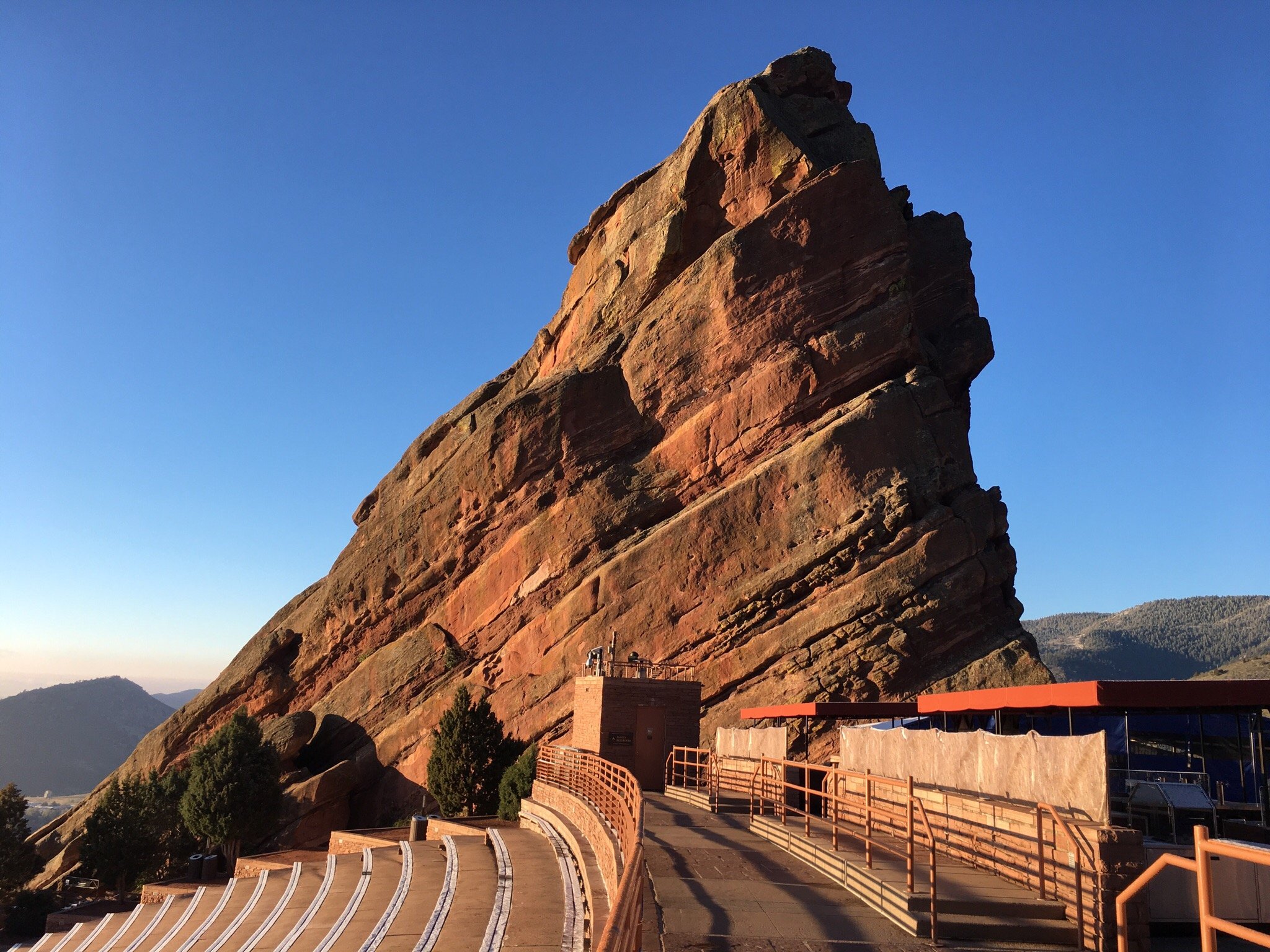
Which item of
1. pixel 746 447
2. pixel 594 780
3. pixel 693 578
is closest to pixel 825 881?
pixel 594 780

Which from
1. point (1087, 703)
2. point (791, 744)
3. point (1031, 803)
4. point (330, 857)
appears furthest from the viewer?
point (791, 744)

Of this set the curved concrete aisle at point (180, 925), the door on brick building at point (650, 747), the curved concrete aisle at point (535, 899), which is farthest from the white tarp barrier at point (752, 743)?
the curved concrete aisle at point (180, 925)

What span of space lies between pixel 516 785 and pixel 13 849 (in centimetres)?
2614

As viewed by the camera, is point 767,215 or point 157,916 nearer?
point 157,916

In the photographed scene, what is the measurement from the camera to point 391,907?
18859mm

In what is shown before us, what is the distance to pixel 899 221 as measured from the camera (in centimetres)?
4469

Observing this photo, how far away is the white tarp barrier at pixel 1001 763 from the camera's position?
10125 millimetres

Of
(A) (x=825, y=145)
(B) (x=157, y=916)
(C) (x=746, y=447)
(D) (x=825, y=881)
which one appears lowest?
(B) (x=157, y=916)

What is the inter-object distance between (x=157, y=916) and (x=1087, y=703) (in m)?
28.1

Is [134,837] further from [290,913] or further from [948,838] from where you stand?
[948,838]

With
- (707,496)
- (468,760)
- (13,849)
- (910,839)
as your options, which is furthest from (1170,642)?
Result: (910,839)

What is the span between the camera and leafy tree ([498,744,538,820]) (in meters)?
31.0

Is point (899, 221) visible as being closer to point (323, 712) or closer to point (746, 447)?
point (746, 447)

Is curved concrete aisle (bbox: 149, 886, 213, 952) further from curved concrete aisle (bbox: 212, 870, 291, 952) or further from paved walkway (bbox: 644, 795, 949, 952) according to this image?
paved walkway (bbox: 644, 795, 949, 952)
